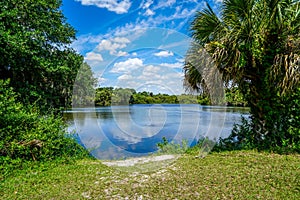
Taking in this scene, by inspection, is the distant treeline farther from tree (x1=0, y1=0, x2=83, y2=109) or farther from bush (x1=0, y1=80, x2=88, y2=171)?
tree (x1=0, y1=0, x2=83, y2=109)

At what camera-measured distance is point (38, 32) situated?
6.27 meters

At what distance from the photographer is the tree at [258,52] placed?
16.4ft

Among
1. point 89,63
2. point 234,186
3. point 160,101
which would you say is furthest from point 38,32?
point 234,186

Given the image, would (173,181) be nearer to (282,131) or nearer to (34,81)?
(282,131)

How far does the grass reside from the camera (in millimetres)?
3230

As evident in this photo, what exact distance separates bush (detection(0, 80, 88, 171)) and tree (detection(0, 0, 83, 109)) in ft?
3.49

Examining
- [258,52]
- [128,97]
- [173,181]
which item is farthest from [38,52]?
[258,52]

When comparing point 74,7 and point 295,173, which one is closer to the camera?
point 295,173

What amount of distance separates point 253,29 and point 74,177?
510 cm

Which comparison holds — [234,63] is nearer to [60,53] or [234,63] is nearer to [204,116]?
[60,53]

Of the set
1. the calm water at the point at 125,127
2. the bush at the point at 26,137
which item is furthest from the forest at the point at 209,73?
the calm water at the point at 125,127

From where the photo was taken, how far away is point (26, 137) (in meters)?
5.00

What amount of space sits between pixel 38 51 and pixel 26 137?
2.79 metres

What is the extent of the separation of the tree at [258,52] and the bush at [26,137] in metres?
4.09
